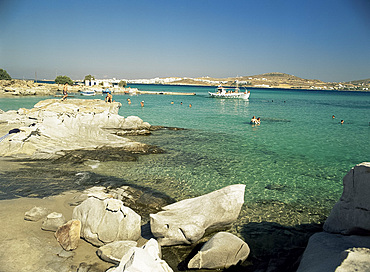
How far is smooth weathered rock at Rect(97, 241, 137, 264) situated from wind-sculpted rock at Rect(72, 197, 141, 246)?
0.37m

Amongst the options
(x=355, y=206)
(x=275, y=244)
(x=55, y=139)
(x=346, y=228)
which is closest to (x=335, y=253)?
(x=346, y=228)

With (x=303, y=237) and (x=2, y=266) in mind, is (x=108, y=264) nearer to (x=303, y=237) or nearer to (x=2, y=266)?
(x=2, y=266)

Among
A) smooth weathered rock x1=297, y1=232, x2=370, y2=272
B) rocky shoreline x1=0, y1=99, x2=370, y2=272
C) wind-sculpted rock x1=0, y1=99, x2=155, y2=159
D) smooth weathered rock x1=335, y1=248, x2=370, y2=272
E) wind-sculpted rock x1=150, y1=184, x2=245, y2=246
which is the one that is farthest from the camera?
wind-sculpted rock x1=0, y1=99, x2=155, y2=159

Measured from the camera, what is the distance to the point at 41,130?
1518 centimetres

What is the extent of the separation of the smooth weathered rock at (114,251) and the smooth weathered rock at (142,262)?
37.5 inches

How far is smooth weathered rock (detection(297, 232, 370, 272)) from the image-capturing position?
404 cm

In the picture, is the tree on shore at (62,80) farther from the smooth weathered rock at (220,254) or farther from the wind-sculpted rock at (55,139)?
the smooth weathered rock at (220,254)

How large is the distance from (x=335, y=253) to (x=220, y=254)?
2.38m

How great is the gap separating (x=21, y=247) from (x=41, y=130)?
11.2m

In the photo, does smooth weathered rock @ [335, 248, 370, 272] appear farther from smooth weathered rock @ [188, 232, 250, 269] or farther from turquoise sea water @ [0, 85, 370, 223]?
turquoise sea water @ [0, 85, 370, 223]

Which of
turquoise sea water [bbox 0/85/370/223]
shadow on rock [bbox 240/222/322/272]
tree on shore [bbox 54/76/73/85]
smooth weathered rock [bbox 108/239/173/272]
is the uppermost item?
tree on shore [bbox 54/76/73/85]

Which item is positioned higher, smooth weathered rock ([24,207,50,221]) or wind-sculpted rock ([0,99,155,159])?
wind-sculpted rock ([0,99,155,159])

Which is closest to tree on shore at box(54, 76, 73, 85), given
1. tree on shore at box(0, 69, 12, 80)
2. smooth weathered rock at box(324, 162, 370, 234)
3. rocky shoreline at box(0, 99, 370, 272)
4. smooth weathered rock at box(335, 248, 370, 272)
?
tree on shore at box(0, 69, 12, 80)

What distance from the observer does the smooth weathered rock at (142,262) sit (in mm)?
4223
